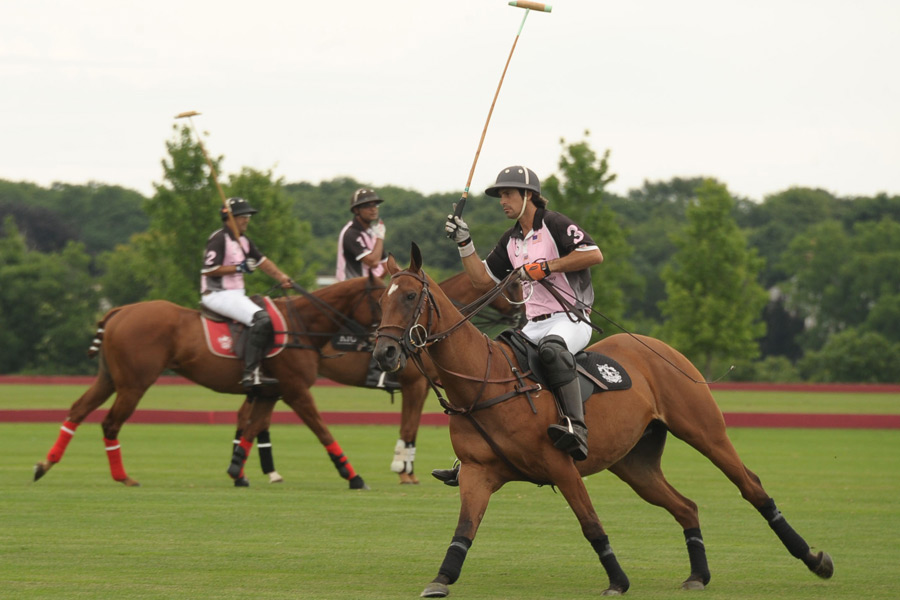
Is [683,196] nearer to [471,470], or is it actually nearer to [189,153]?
[189,153]

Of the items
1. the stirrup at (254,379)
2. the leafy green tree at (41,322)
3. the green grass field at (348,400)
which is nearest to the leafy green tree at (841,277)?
the green grass field at (348,400)

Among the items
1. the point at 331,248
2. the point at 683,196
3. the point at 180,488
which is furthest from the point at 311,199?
the point at 180,488

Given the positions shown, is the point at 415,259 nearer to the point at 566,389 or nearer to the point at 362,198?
the point at 566,389

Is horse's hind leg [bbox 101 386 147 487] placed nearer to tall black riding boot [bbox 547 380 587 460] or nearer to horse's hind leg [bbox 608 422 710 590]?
horse's hind leg [bbox 608 422 710 590]

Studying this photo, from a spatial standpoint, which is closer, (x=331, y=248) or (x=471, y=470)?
(x=471, y=470)

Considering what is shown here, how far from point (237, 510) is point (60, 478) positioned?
3.04 metres

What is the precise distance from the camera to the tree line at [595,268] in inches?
1303

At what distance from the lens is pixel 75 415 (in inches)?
441

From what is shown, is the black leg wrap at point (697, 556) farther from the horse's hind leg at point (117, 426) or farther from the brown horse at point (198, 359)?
the horse's hind leg at point (117, 426)

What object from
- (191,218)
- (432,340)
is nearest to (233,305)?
(432,340)

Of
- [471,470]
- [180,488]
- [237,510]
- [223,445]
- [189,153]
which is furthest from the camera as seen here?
[189,153]

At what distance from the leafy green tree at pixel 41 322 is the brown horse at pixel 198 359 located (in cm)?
3586

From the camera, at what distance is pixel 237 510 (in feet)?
31.2

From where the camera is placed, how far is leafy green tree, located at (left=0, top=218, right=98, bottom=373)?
4609 centimetres
